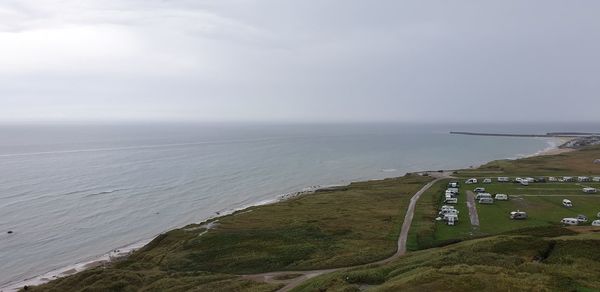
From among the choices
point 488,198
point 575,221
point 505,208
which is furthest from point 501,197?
point 575,221

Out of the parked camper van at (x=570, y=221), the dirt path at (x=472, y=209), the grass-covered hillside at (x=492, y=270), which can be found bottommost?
the dirt path at (x=472, y=209)

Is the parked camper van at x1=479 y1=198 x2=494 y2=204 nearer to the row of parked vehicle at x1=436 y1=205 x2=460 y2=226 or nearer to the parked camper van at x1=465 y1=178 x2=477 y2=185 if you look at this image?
the row of parked vehicle at x1=436 y1=205 x2=460 y2=226

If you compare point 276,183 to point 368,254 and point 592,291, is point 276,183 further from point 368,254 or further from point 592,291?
point 592,291

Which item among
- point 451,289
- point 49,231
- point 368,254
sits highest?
point 451,289

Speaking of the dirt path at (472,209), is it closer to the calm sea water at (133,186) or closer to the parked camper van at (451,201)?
the parked camper van at (451,201)

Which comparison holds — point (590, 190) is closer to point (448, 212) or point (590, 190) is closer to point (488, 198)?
point (488, 198)

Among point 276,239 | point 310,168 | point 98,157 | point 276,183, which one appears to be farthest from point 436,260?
point 98,157

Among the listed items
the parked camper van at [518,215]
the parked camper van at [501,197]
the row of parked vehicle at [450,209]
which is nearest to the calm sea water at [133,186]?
the row of parked vehicle at [450,209]
